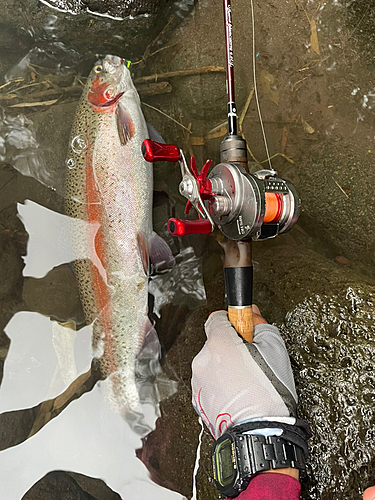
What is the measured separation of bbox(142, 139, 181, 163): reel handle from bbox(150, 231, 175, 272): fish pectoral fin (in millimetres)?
784

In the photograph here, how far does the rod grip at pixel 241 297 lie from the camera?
183 cm

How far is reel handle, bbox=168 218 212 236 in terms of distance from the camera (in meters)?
1.51

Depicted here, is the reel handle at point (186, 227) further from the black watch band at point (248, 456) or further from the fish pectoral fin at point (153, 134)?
the fish pectoral fin at point (153, 134)

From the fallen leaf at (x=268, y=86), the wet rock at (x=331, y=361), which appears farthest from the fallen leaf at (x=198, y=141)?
the wet rock at (x=331, y=361)

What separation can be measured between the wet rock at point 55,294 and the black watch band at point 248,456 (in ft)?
4.46

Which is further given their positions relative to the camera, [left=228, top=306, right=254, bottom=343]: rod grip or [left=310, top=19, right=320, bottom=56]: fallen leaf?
[left=310, top=19, right=320, bottom=56]: fallen leaf

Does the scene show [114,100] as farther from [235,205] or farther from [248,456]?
[248,456]

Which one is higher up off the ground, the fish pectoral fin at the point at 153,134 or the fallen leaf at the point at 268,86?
the fallen leaf at the point at 268,86

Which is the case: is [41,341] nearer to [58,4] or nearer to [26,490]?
[26,490]

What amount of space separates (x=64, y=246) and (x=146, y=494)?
1732 millimetres

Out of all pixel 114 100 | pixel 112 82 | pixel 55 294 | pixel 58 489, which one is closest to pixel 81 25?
pixel 112 82

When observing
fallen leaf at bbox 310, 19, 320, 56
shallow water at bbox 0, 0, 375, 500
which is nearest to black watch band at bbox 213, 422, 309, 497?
shallow water at bbox 0, 0, 375, 500

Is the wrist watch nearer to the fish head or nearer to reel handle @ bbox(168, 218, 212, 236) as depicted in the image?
reel handle @ bbox(168, 218, 212, 236)

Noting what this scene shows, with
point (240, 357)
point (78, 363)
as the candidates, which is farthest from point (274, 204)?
point (78, 363)
